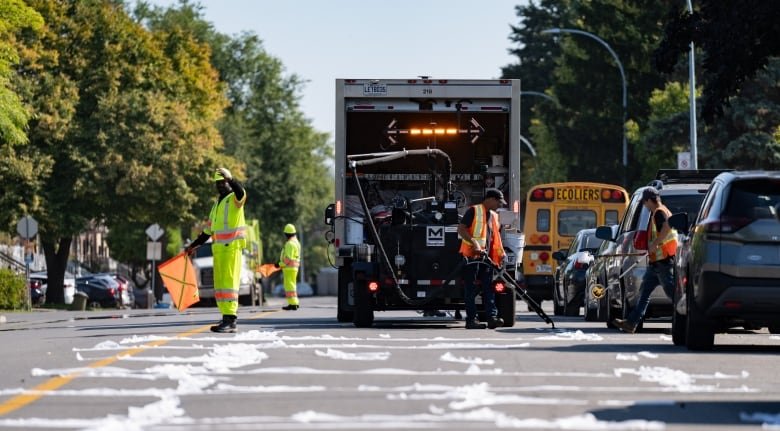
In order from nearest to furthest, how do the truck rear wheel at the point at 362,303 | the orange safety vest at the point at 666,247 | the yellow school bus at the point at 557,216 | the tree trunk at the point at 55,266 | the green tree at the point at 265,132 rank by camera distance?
the orange safety vest at the point at 666,247 < the truck rear wheel at the point at 362,303 < the yellow school bus at the point at 557,216 < the tree trunk at the point at 55,266 < the green tree at the point at 265,132

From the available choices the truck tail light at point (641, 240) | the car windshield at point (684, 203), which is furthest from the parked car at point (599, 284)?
the truck tail light at point (641, 240)

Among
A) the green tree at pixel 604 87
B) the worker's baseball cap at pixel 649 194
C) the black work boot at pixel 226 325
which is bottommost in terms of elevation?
the black work boot at pixel 226 325

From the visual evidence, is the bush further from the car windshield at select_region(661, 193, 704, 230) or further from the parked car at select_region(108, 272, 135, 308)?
the car windshield at select_region(661, 193, 704, 230)

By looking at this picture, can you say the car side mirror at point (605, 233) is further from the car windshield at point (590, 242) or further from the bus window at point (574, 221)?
the bus window at point (574, 221)

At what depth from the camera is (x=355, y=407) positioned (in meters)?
10.6

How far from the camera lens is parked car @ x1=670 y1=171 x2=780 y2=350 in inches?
626

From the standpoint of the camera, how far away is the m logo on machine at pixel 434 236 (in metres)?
22.0

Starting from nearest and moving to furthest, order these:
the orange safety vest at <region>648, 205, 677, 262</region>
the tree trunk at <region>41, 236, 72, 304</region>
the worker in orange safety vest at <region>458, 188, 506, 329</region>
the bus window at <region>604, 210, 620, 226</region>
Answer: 1. the orange safety vest at <region>648, 205, 677, 262</region>
2. the worker in orange safety vest at <region>458, 188, 506, 329</region>
3. the bus window at <region>604, 210, 620, 226</region>
4. the tree trunk at <region>41, 236, 72, 304</region>

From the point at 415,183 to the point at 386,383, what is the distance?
11.8 meters

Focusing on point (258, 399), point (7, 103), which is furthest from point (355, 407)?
point (7, 103)

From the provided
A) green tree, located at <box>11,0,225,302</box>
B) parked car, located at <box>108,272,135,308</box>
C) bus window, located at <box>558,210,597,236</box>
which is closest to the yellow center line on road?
bus window, located at <box>558,210,597,236</box>

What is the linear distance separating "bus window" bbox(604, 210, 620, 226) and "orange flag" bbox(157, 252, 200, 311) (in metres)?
14.9

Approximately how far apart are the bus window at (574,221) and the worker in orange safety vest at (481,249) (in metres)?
15.0

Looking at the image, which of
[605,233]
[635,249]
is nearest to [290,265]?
[605,233]
